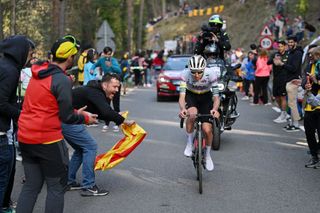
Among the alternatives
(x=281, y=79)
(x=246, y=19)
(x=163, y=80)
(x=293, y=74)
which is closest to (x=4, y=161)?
(x=293, y=74)

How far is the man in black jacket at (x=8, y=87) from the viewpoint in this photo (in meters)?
5.47

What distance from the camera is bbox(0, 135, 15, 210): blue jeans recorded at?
5625 mm

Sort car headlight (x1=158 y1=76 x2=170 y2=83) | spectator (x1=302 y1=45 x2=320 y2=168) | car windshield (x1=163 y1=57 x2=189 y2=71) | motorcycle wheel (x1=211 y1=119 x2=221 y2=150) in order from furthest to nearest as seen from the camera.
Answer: car windshield (x1=163 y1=57 x2=189 y2=71)
car headlight (x1=158 y1=76 x2=170 y2=83)
motorcycle wheel (x1=211 y1=119 x2=221 y2=150)
spectator (x1=302 y1=45 x2=320 y2=168)

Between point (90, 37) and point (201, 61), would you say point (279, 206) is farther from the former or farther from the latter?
point (90, 37)

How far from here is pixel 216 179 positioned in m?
7.98

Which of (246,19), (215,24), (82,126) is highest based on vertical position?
(246,19)

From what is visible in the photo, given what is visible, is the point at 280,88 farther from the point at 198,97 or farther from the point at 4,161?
the point at 4,161

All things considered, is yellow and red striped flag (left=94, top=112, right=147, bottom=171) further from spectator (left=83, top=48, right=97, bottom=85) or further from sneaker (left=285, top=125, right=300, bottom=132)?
spectator (left=83, top=48, right=97, bottom=85)

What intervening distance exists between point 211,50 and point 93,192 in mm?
5121

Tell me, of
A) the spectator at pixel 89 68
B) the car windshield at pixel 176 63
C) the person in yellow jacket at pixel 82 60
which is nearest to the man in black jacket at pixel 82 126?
the spectator at pixel 89 68

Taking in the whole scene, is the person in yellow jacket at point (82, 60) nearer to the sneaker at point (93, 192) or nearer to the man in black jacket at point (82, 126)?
the man in black jacket at point (82, 126)

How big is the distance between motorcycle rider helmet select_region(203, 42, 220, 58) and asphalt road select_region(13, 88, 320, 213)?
175cm

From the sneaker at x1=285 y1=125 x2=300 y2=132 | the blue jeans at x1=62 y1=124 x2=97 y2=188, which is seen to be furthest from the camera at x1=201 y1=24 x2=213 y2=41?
the blue jeans at x1=62 y1=124 x2=97 y2=188

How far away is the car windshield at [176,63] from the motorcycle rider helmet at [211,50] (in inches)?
381
